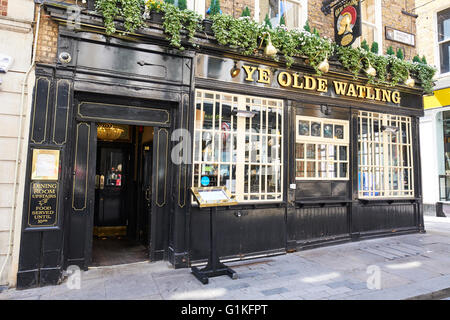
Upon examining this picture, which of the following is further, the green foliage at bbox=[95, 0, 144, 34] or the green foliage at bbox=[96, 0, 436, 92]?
the green foliage at bbox=[96, 0, 436, 92]

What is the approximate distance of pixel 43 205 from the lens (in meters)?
4.45

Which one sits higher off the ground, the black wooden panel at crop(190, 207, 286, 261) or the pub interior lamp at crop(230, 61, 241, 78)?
the pub interior lamp at crop(230, 61, 241, 78)

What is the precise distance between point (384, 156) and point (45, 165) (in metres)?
8.43

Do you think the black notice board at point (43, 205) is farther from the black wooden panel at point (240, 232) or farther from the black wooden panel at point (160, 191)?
the black wooden panel at point (240, 232)

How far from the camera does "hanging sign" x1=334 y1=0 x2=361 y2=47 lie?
6574 mm

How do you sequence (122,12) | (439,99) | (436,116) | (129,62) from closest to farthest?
(122,12) < (129,62) < (439,99) < (436,116)

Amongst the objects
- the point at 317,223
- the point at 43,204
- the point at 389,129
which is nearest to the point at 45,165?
the point at 43,204

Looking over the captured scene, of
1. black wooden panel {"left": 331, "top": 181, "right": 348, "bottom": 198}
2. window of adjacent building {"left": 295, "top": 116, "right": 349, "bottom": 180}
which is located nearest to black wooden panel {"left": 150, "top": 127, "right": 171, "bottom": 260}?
window of adjacent building {"left": 295, "top": 116, "right": 349, "bottom": 180}

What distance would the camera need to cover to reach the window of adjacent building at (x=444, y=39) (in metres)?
12.2

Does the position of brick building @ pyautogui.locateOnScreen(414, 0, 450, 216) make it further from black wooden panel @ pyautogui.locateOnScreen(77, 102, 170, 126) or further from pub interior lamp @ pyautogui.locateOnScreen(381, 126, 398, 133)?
black wooden panel @ pyautogui.locateOnScreen(77, 102, 170, 126)

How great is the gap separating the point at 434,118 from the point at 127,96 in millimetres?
13422

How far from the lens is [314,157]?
23.0ft

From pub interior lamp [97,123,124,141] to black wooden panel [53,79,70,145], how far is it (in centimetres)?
277

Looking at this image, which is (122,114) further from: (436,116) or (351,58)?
(436,116)
